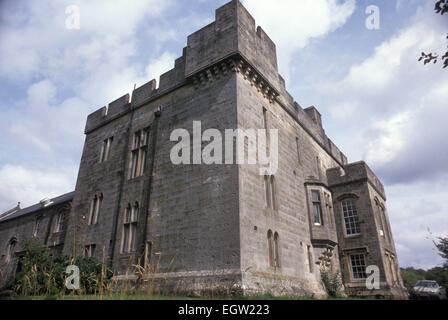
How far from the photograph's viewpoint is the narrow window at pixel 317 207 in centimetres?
1677

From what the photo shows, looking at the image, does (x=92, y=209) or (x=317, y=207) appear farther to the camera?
(x=317, y=207)

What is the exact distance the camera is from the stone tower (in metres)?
11.0

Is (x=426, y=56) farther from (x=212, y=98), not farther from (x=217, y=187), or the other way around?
(x=212, y=98)

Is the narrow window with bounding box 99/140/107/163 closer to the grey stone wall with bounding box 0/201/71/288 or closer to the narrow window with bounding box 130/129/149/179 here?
the narrow window with bounding box 130/129/149/179

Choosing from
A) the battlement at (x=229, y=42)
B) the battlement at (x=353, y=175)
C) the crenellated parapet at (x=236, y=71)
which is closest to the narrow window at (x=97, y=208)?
the crenellated parapet at (x=236, y=71)

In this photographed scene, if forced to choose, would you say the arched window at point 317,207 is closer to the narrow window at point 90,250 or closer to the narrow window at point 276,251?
the narrow window at point 276,251

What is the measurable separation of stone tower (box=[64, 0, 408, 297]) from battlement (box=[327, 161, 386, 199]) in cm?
12

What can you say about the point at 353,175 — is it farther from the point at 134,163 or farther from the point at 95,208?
the point at 95,208

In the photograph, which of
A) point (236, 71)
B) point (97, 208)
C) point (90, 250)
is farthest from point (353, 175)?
point (90, 250)

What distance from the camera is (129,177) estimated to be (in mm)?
15531

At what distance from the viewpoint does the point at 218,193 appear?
37.3 feet

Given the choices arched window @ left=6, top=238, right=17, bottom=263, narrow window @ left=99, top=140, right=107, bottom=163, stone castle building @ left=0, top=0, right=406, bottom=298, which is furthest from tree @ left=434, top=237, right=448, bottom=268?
arched window @ left=6, top=238, right=17, bottom=263

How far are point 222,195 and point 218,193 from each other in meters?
0.22

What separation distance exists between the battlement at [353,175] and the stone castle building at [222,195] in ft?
0.27
